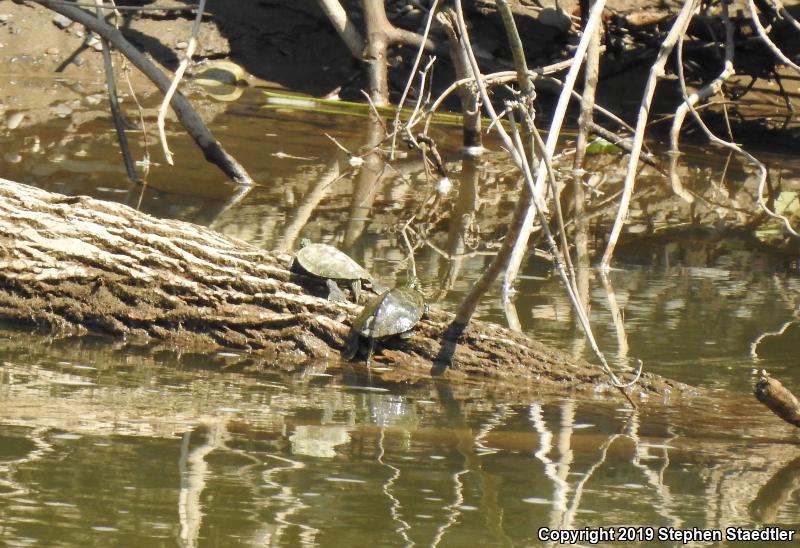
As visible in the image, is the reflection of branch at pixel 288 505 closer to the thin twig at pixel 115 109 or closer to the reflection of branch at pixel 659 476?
the reflection of branch at pixel 659 476

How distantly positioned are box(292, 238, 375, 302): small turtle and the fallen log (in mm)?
49

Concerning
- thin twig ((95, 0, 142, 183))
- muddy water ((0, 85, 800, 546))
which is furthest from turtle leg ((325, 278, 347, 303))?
thin twig ((95, 0, 142, 183))

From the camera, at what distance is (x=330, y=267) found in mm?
4336

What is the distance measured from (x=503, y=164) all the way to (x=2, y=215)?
451cm

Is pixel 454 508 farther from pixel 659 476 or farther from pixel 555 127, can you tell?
pixel 555 127

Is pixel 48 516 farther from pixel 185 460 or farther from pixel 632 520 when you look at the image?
pixel 632 520

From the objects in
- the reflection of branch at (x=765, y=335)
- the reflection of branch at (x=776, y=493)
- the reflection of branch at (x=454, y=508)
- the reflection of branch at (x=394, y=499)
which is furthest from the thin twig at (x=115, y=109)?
the reflection of branch at (x=776, y=493)

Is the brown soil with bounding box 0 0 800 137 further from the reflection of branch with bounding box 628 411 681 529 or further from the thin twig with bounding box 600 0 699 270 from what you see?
the reflection of branch with bounding box 628 411 681 529

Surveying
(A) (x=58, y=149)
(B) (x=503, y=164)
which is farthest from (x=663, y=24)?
(A) (x=58, y=149)

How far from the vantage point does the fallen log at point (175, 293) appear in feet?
14.0

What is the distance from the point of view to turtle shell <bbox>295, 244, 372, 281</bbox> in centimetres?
433

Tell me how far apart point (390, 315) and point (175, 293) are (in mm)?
837

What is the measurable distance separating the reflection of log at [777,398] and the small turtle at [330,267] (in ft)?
5.32

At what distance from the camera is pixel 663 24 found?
31.8 ft
